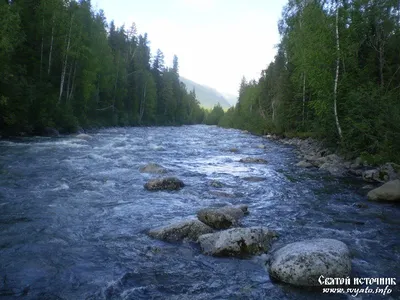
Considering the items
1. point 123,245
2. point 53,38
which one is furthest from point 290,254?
point 53,38

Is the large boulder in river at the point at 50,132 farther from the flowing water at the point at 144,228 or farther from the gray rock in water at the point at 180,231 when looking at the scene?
the gray rock in water at the point at 180,231

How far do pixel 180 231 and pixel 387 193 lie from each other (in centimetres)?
678

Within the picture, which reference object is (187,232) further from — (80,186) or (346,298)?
(80,186)

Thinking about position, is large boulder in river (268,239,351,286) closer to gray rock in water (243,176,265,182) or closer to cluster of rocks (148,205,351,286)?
cluster of rocks (148,205,351,286)

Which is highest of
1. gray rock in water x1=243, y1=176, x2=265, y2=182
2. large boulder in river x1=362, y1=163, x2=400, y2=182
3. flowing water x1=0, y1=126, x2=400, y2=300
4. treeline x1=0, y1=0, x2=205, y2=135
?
treeline x1=0, y1=0, x2=205, y2=135

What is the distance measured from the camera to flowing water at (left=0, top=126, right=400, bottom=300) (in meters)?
4.58

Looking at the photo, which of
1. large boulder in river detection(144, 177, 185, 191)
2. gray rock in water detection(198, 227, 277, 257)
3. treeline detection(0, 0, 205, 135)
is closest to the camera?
gray rock in water detection(198, 227, 277, 257)

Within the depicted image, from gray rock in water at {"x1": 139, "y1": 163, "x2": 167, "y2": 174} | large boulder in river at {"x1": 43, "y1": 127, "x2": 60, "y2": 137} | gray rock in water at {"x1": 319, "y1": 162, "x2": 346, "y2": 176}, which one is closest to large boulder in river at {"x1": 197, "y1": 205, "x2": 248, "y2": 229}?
gray rock in water at {"x1": 139, "y1": 163, "x2": 167, "y2": 174}

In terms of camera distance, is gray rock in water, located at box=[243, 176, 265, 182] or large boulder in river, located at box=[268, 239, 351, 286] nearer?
large boulder in river, located at box=[268, 239, 351, 286]

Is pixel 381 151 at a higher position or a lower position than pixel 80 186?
higher

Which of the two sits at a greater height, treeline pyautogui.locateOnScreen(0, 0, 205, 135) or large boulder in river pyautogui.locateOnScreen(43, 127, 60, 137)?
treeline pyautogui.locateOnScreen(0, 0, 205, 135)

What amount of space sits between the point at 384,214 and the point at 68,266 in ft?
25.0

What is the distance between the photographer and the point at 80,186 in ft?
32.9

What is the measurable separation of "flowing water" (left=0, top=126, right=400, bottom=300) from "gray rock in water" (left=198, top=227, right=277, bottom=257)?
0.19 m
